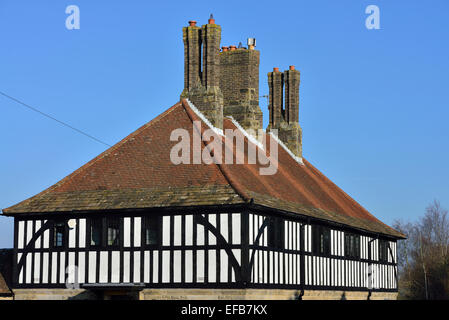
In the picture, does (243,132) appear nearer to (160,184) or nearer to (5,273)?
(160,184)

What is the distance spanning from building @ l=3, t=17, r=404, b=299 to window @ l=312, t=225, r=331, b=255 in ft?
0.12

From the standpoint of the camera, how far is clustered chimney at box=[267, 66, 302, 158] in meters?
38.3

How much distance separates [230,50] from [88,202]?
12.6 meters

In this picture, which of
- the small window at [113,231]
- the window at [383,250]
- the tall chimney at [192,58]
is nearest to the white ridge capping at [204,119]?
the tall chimney at [192,58]

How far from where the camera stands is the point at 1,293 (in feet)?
89.6

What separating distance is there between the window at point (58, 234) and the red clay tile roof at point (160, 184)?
23.3 inches

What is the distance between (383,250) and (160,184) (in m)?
13.3

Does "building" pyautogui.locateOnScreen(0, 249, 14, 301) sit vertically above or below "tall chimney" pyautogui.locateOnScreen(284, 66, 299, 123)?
below

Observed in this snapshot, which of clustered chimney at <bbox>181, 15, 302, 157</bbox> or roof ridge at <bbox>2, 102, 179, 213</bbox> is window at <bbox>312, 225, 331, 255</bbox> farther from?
roof ridge at <bbox>2, 102, 179, 213</bbox>

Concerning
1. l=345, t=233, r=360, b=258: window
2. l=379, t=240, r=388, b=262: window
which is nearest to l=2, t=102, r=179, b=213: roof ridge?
l=345, t=233, r=360, b=258: window

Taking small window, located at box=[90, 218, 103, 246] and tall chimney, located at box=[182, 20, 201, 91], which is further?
tall chimney, located at box=[182, 20, 201, 91]
